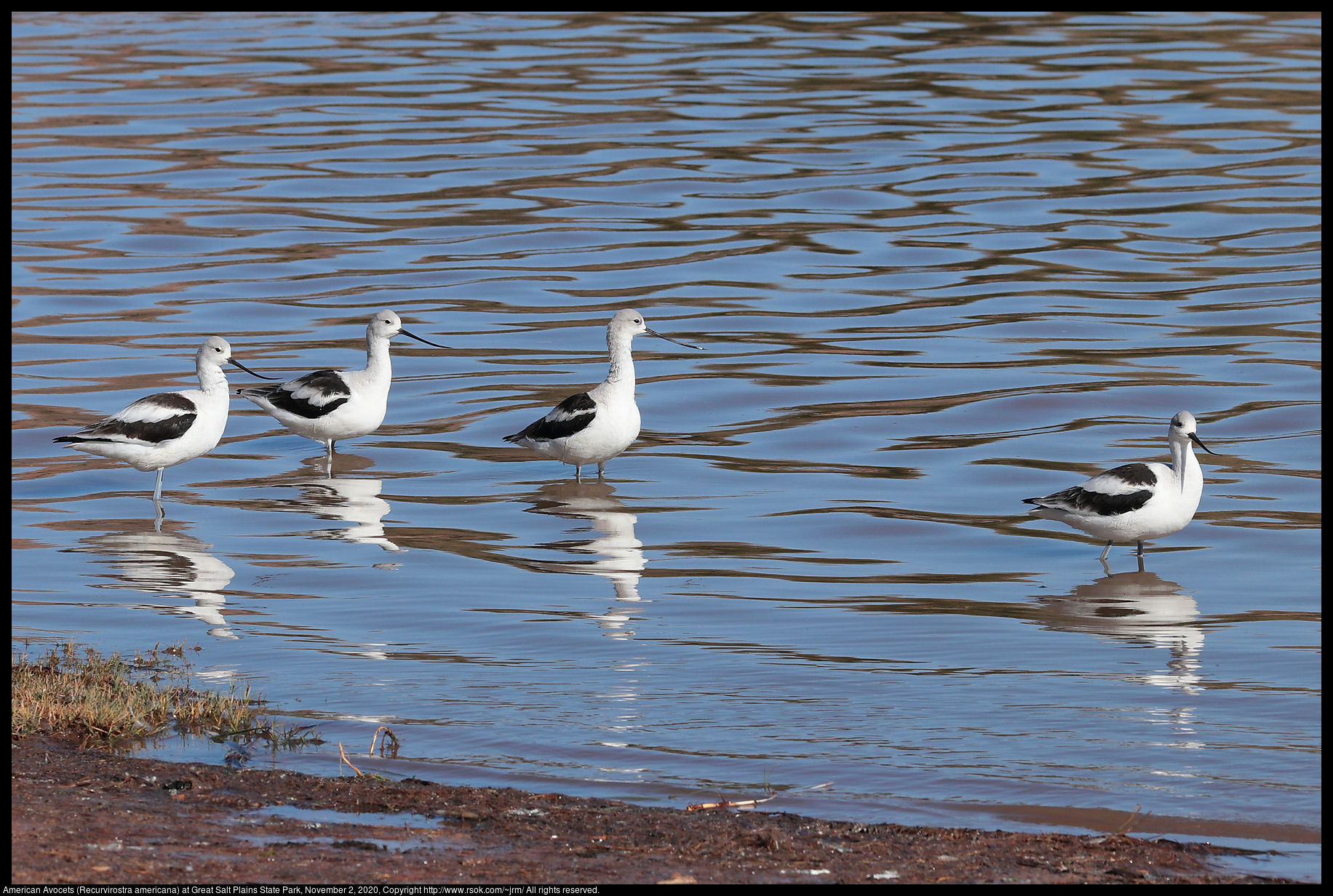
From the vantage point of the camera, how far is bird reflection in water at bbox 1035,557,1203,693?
9.96 meters

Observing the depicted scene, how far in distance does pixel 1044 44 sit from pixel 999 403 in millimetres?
26808

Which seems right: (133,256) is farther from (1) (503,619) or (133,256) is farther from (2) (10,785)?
(2) (10,785)

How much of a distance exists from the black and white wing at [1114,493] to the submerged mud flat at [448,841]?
5.38 m

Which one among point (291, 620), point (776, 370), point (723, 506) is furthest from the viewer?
point (776, 370)

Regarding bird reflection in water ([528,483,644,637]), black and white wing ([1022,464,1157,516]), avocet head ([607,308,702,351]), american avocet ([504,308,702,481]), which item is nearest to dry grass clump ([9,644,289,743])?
bird reflection in water ([528,483,644,637])

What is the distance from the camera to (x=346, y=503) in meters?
14.4

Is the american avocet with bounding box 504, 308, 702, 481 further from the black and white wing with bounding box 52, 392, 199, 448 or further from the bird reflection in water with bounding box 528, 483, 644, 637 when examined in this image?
the black and white wing with bounding box 52, 392, 199, 448

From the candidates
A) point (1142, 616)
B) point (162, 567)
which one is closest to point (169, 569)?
point (162, 567)

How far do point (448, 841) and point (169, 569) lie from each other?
6.03m

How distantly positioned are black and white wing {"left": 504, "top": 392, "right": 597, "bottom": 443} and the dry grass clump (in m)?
5.78

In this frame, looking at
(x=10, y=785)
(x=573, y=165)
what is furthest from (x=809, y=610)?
(x=573, y=165)

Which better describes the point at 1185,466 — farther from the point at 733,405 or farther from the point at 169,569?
the point at 169,569

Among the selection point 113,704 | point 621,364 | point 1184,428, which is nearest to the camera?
point 113,704

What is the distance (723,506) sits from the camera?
46.2ft
